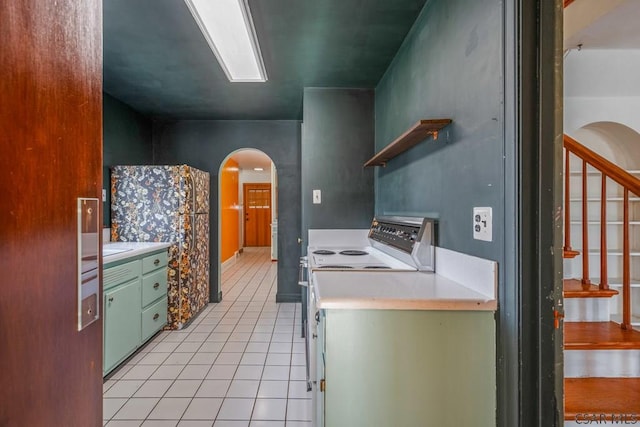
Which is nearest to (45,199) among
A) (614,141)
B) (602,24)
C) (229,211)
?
(602,24)

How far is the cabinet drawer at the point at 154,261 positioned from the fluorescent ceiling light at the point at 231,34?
1695 mm

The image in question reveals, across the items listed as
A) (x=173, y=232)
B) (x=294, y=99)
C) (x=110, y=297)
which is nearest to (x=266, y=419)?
(x=110, y=297)

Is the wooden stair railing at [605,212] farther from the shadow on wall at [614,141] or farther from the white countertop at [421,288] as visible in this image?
the shadow on wall at [614,141]

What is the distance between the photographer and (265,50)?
7.82ft

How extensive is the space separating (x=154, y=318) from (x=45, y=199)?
288cm

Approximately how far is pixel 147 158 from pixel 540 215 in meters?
4.21

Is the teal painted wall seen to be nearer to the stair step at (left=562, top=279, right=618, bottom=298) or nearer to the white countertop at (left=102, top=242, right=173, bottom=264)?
the stair step at (left=562, top=279, right=618, bottom=298)

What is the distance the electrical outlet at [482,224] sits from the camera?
46.9 inches

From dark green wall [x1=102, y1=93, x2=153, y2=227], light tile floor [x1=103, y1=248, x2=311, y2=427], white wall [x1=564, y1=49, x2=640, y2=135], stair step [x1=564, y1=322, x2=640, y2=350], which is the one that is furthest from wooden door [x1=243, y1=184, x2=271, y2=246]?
stair step [x1=564, y1=322, x2=640, y2=350]

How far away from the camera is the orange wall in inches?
262

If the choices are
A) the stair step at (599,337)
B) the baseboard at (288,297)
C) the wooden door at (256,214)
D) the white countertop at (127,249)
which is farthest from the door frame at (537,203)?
the wooden door at (256,214)

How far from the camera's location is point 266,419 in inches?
75.2

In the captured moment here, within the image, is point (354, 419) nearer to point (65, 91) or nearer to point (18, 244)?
point (18, 244)

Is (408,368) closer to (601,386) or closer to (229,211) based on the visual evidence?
(601,386)
